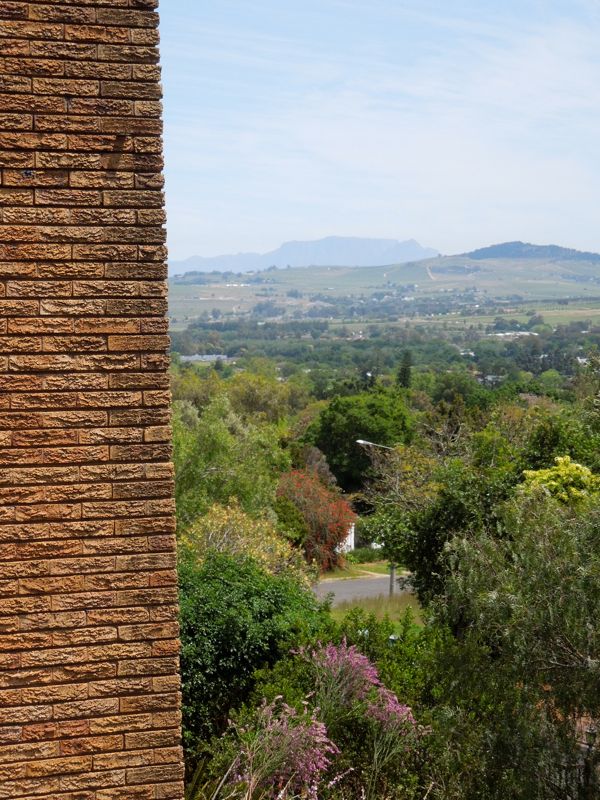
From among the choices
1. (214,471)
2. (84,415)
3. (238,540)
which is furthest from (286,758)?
(214,471)

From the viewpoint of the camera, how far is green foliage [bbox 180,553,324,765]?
11391 millimetres

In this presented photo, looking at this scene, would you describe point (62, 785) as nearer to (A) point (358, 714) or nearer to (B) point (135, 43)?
(B) point (135, 43)

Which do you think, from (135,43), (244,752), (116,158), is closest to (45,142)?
(116,158)

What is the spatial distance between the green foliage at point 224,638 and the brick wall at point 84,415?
24.8 feet

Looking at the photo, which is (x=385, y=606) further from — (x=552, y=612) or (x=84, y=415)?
(x=84, y=415)

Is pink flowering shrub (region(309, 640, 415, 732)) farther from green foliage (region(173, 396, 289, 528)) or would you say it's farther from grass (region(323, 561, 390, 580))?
grass (region(323, 561, 390, 580))

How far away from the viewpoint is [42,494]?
362 cm

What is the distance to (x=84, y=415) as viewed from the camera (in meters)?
3.65

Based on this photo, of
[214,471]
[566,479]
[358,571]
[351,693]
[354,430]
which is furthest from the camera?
[354,430]

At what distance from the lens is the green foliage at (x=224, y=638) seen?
11391 millimetres

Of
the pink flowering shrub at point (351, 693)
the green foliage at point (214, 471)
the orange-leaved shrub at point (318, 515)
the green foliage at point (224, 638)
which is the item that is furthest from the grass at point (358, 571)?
the pink flowering shrub at point (351, 693)

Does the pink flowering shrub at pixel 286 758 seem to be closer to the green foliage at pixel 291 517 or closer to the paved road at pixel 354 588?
the paved road at pixel 354 588

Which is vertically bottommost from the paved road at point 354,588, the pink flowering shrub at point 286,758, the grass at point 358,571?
the grass at point 358,571

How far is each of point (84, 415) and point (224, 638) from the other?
8540 millimetres
